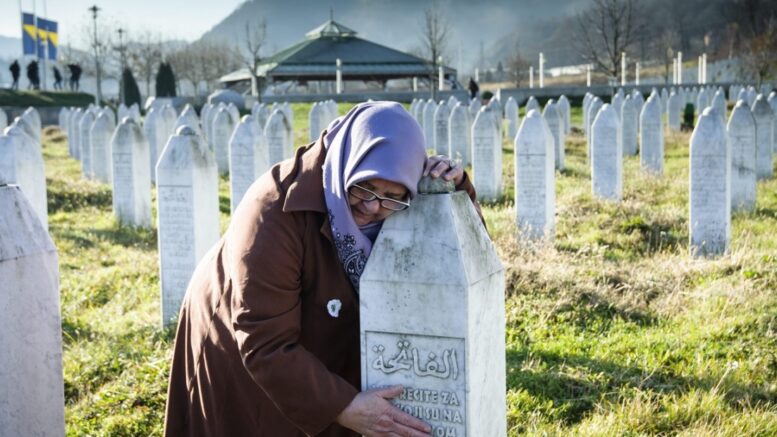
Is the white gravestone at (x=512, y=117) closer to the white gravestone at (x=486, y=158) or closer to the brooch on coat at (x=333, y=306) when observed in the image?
the white gravestone at (x=486, y=158)

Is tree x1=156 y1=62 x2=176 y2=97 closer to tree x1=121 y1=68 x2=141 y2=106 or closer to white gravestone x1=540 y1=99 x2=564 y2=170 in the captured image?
tree x1=121 y1=68 x2=141 y2=106

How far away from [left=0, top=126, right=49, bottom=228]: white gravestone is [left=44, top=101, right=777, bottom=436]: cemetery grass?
0.83 m

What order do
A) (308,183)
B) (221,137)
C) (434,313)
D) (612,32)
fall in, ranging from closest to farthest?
1. (434,313)
2. (308,183)
3. (221,137)
4. (612,32)

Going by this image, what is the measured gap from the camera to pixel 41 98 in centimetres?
4700

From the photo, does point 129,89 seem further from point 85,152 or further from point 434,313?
point 434,313

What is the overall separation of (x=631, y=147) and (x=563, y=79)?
205 ft

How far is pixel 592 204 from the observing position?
433 inches

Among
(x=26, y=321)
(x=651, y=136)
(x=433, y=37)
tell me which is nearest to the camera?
(x=26, y=321)

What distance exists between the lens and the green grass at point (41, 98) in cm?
4512

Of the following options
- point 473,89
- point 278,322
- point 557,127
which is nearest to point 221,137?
point 557,127

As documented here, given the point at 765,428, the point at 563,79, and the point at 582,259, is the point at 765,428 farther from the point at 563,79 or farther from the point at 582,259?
the point at 563,79

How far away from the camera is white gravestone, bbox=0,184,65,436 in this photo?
134 inches

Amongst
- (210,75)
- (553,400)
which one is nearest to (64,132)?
(553,400)

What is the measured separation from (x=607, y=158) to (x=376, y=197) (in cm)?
1005
